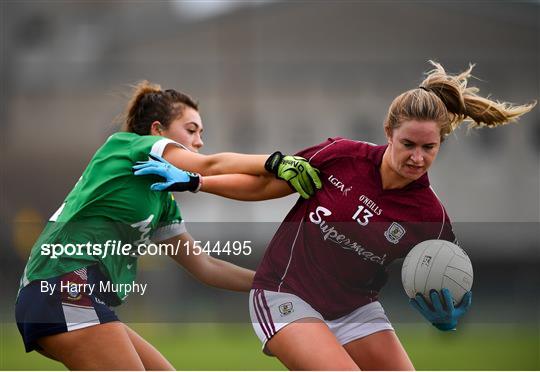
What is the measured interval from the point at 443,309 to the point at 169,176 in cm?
142

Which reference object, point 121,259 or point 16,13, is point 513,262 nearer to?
point 121,259

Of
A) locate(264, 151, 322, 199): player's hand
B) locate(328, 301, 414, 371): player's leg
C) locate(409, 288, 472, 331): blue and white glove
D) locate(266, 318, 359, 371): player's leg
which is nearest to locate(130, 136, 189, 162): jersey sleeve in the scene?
locate(264, 151, 322, 199): player's hand

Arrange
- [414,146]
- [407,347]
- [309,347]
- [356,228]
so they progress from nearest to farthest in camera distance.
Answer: [309,347] < [414,146] < [356,228] < [407,347]

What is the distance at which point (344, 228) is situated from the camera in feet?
13.5

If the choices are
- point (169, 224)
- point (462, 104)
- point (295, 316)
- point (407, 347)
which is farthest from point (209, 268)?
point (407, 347)

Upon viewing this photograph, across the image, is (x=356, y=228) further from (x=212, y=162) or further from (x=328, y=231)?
(x=212, y=162)

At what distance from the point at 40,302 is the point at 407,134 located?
70.4 inches

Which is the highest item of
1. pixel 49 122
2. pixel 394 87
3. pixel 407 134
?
pixel 407 134

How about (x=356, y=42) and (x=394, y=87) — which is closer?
(x=394, y=87)

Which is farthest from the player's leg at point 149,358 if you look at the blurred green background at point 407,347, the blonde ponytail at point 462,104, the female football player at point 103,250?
the blurred green background at point 407,347

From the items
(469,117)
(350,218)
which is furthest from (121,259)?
(469,117)

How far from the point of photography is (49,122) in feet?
58.4

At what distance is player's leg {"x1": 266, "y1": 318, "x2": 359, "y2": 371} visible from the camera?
3.78m

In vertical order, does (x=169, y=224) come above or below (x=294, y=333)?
above
